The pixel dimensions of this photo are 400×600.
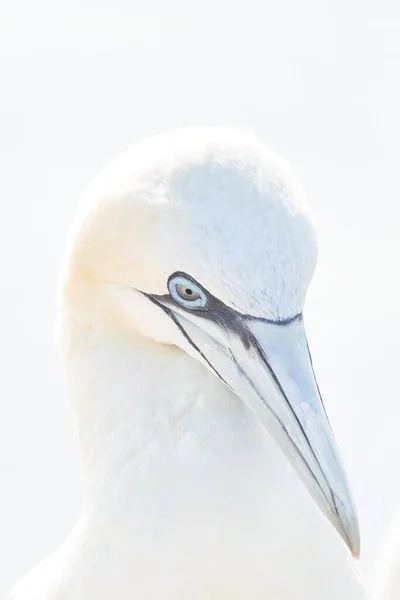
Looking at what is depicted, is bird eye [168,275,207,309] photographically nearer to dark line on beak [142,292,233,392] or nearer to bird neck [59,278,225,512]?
dark line on beak [142,292,233,392]

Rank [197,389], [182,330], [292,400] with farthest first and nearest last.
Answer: [197,389]
[182,330]
[292,400]

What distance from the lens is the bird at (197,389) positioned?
14.9ft

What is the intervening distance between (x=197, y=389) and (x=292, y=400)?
0.49 metres

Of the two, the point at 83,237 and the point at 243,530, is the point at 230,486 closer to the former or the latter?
the point at 243,530

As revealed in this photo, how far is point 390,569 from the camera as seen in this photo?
6480mm

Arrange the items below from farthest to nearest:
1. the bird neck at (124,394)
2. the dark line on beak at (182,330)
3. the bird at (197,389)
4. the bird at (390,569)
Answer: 1. the bird at (390,569)
2. the bird neck at (124,394)
3. the dark line on beak at (182,330)
4. the bird at (197,389)

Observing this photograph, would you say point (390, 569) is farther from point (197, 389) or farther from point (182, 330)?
point (182, 330)

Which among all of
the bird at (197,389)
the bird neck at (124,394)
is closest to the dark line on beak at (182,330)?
the bird at (197,389)

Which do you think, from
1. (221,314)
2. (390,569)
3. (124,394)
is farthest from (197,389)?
(390,569)

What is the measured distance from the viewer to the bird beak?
4.54 meters

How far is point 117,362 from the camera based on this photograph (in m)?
5.06

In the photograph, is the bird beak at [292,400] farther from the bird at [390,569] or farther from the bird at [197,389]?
the bird at [390,569]

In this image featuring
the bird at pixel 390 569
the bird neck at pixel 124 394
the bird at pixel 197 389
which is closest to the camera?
the bird at pixel 197 389

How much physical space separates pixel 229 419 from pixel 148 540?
1.50 feet
